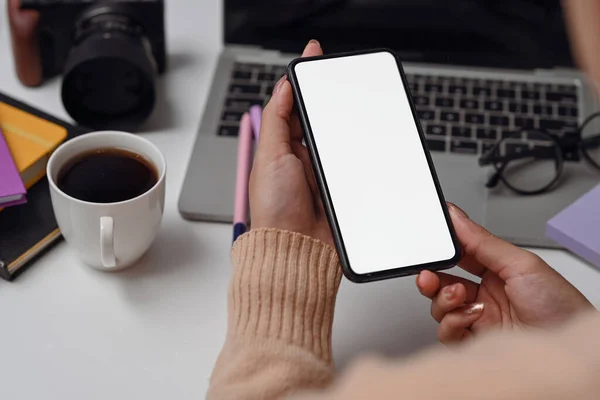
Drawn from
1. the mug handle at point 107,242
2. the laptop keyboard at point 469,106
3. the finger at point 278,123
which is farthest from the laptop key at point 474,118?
the mug handle at point 107,242

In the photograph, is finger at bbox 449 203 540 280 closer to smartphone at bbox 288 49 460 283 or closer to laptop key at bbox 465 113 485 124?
smartphone at bbox 288 49 460 283

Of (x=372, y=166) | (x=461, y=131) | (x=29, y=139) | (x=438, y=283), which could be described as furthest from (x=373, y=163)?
(x=29, y=139)

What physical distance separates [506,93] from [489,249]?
283mm

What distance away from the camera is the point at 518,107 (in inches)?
29.8

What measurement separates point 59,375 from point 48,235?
0.12 m

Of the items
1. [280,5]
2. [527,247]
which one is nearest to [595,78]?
[527,247]

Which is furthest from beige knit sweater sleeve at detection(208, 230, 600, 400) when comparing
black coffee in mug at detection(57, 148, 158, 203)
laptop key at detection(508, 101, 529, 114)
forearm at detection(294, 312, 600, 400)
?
laptop key at detection(508, 101, 529, 114)

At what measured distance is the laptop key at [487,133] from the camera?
0.73 m

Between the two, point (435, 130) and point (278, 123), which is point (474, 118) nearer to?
point (435, 130)

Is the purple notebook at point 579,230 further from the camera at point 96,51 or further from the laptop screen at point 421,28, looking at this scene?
the camera at point 96,51

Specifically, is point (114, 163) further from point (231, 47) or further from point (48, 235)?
point (231, 47)

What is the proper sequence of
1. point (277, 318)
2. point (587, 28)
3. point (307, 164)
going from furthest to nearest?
point (307, 164) → point (277, 318) → point (587, 28)

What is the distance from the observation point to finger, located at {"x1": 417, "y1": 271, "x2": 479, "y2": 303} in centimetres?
52

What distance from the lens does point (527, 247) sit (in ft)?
2.10
